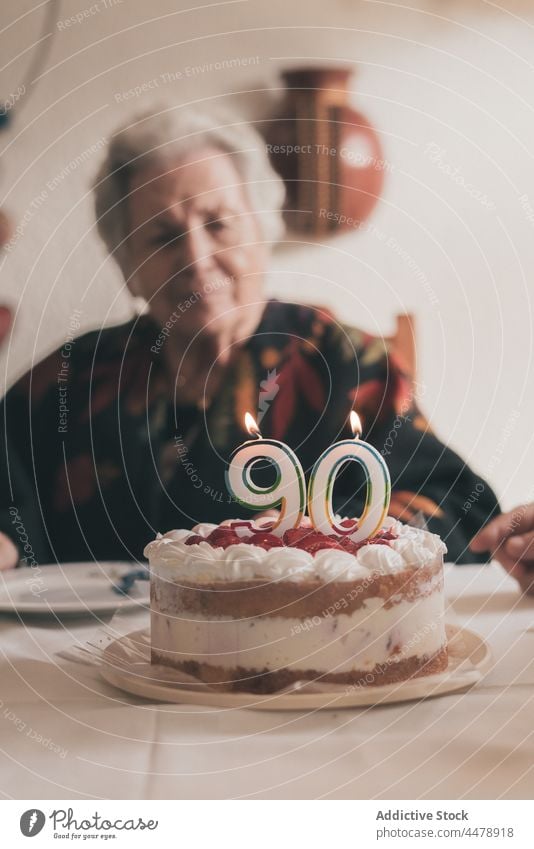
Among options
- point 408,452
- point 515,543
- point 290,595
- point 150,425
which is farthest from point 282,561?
point 150,425

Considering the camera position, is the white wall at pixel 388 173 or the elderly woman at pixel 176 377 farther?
the elderly woman at pixel 176 377

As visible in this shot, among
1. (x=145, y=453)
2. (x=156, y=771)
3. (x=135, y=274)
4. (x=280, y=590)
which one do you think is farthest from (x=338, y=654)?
(x=135, y=274)

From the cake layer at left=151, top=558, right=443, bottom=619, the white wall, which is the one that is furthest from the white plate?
the white wall

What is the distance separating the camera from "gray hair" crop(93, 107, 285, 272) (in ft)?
4.64

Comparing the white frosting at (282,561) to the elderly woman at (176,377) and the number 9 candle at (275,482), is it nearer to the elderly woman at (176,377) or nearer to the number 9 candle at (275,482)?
the number 9 candle at (275,482)

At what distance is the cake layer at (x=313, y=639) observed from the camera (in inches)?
26.7

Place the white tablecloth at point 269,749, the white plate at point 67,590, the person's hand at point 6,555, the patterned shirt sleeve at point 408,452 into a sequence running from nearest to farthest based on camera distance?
the white tablecloth at point 269,749, the white plate at point 67,590, the person's hand at point 6,555, the patterned shirt sleeve at point 408,452

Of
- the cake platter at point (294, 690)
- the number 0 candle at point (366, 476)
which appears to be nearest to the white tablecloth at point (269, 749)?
the cake platter at point (294, 690)

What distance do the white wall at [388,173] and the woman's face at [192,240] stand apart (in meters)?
0.05

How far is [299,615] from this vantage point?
679 millimetres

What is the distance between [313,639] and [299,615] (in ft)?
0.07

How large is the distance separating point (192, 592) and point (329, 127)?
94 centimetres

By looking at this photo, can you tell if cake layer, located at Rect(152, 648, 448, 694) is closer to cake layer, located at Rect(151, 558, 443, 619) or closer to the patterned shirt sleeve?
cake layer, located at Rect(151, 558, 443, 619)
